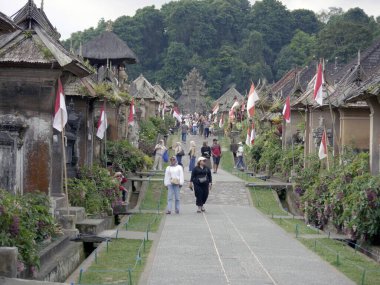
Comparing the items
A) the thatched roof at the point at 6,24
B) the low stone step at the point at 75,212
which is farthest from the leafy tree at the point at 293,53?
the thatched roof at the point at 6,24

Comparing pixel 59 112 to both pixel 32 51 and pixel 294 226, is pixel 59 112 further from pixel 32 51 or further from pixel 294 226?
pixel 294 226

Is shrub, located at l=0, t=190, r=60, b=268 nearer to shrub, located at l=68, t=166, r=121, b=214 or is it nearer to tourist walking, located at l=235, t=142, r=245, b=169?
shrub, located at l=68, t=166, r=121, b=214

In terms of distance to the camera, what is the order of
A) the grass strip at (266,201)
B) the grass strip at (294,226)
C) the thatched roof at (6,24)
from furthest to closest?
the grass strip at (266,201) < the grass strip at (294,226) < the thatched roof at (6,24)

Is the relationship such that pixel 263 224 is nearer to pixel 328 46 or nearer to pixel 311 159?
pixel 311 159

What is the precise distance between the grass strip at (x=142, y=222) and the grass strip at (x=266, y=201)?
4022mm

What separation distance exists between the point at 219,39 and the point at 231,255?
132 meters

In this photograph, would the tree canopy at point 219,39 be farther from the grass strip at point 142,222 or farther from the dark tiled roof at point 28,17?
the dark tiled roof at point 28,17

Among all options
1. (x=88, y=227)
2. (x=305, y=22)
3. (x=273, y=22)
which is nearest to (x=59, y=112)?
(x=88, y=227)

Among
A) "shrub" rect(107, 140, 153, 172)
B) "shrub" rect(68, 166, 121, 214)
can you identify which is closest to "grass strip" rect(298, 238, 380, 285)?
"shrub" rect(68, 166, 121, 214)

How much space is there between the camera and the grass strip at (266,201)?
26.0 m

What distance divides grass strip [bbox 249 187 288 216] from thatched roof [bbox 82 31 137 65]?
41.7 feet

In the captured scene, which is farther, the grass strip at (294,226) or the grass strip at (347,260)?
the grass strip at (294,226)

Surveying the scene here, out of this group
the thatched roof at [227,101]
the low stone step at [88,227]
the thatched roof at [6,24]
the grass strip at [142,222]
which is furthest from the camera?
the thatched roof at [227,101]

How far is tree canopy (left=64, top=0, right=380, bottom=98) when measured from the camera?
130 m
